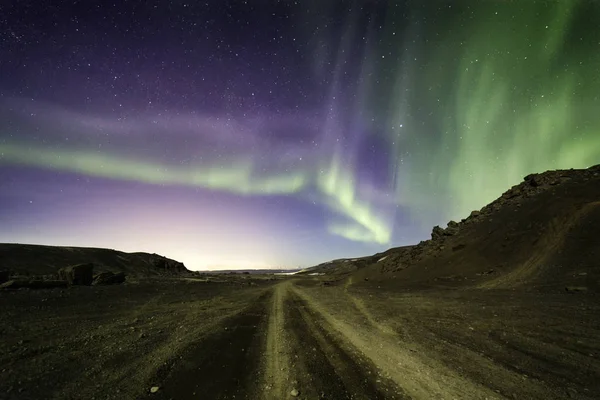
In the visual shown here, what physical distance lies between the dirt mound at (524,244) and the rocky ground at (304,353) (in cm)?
798

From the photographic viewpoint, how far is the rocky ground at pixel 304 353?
6.63 m

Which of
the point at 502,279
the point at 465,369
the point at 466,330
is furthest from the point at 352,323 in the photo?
the point at 502,279

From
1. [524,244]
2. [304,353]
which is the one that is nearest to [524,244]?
[524,244]

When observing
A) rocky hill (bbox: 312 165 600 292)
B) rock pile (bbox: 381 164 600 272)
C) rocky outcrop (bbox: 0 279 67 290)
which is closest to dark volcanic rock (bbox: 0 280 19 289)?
rocky outcrop (bbox: 0 279 67 290)

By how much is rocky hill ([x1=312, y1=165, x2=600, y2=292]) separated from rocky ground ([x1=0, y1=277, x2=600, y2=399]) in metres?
7.82

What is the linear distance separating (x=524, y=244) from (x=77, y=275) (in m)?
42.5

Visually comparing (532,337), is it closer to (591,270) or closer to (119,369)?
(119,369)

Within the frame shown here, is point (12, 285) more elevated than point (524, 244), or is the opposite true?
point (524, 244)

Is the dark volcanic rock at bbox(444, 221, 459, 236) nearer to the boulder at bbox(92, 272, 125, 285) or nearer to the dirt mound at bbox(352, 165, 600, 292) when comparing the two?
the dirt mound at bbox(352, 165, 600, 292)

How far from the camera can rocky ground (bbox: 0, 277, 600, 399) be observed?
6629 mm

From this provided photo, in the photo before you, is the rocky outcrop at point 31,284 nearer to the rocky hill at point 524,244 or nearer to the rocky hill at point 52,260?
the rocky hill at point 52,260

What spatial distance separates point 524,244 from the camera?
30.6 m

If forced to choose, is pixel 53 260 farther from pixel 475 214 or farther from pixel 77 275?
pixel 475 214

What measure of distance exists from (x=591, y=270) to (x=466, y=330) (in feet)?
55.6
